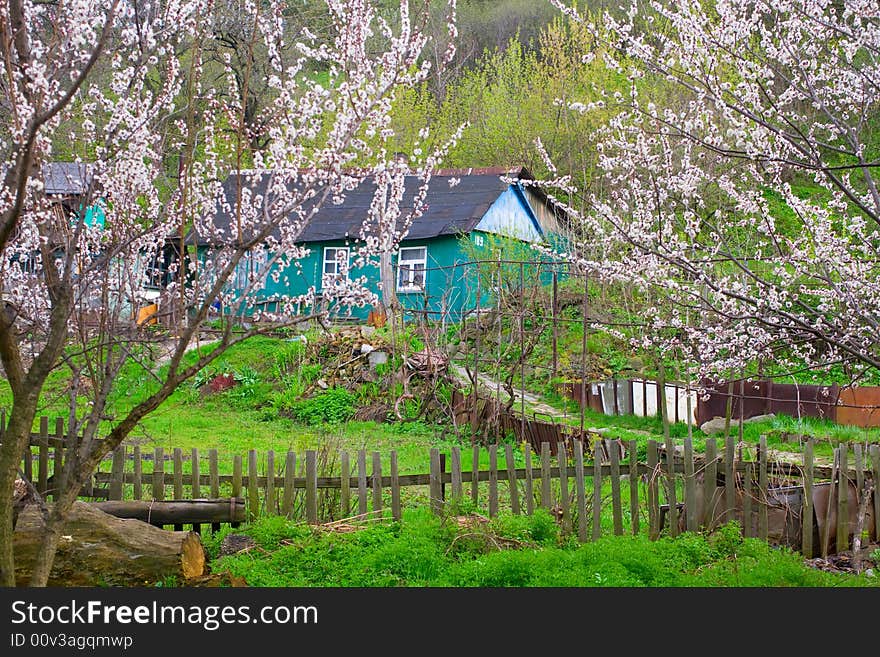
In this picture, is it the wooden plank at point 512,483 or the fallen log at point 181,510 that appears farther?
the wooden plank at point 512,483

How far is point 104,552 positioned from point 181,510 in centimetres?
108

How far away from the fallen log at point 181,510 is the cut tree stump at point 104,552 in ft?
2.33

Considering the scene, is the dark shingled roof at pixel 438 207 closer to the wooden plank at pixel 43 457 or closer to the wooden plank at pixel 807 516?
the wooden plank at pixel 43 457

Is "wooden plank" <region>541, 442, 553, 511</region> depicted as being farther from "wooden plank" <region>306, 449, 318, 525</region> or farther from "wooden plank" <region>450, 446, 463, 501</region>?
"wooden plank" <region>306, 449, 318, 525</region>

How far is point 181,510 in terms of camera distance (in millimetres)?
6008

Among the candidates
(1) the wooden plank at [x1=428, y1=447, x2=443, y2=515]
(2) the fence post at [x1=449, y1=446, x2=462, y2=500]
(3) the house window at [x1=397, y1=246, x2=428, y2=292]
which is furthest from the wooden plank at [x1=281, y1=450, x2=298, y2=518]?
(3) the house window at [x1=397, y1=246, x2=428, y2=292]

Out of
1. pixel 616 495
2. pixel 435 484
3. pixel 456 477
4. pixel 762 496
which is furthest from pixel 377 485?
pixel 762 496

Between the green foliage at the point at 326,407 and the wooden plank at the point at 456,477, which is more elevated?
the green foliage at the point at 326,407

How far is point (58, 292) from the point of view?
339 centimetres

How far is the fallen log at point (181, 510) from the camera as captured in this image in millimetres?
5887

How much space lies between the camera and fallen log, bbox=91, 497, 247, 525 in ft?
19.3

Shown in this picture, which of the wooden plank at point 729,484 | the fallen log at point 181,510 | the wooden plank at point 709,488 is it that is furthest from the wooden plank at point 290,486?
the wooden plank at point 729,484

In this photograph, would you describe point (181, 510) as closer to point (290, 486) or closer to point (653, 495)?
point (290, 486)

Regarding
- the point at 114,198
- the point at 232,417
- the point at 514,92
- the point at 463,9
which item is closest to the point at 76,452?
the point at 114,198
